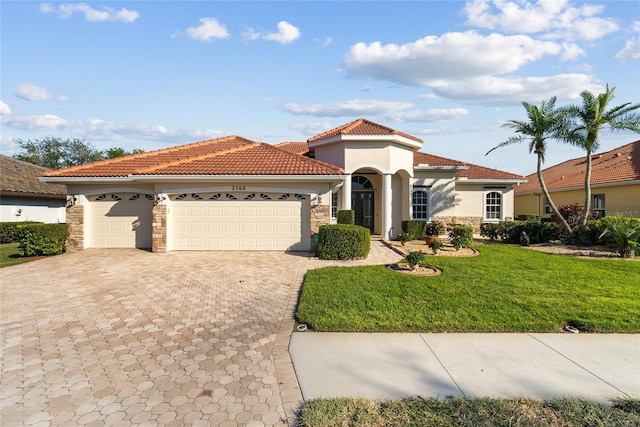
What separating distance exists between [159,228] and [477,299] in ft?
38.4

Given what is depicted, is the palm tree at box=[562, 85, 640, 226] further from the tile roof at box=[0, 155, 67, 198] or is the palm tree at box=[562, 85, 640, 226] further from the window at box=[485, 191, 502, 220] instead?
the tile roof at box=[0, 155, 67, 198]

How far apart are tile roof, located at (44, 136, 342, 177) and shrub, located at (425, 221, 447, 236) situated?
27.3 ft

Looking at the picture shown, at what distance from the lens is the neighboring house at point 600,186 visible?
1877cm

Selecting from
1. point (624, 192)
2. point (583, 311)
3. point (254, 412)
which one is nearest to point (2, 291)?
point (254, 412)

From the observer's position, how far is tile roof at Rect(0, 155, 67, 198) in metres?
20.2

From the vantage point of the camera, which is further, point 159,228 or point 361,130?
point 361,130

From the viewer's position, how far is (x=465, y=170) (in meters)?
21.6

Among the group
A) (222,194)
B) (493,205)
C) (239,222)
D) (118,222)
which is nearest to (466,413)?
(239,222)

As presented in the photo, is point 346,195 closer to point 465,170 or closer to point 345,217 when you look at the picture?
point 345,217

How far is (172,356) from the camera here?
4.92m

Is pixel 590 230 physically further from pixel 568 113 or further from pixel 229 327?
pixel 229 327

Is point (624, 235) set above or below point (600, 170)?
below

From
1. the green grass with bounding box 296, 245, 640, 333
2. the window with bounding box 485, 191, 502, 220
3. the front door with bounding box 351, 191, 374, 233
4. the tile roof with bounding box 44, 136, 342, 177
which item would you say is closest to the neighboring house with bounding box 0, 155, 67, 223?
the tile roof with bounding box 44, 136, 342, 177

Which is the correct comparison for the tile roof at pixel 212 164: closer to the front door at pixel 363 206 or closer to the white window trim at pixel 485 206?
the front door at pixel 363 206
